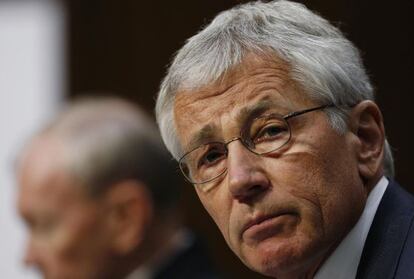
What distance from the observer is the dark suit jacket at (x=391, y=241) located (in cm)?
291

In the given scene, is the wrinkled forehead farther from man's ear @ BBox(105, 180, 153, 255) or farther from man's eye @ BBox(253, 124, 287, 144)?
man's ear @ BBox(105, 180, 153, 255)

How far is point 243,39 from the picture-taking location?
3033 millimetres

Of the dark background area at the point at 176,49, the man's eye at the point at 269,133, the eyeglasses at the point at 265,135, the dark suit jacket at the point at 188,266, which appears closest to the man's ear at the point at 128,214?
the dark suit jacket at the point at 188,266

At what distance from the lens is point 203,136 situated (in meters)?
3.08

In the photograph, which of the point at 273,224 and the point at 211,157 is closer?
the point at 273,224

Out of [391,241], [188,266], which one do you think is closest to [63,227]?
[188,266]

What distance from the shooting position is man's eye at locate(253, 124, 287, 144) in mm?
2977

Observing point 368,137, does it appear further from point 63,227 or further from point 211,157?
point 63,227

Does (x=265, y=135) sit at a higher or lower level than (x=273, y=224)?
Answer: higher

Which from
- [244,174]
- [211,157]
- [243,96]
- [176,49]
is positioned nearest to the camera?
[244,174]

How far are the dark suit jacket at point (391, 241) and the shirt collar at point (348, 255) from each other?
0.07ft

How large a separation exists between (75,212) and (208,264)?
63 cm

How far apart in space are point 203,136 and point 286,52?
0.36m

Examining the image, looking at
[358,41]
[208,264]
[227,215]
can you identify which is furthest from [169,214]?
[227,215]
